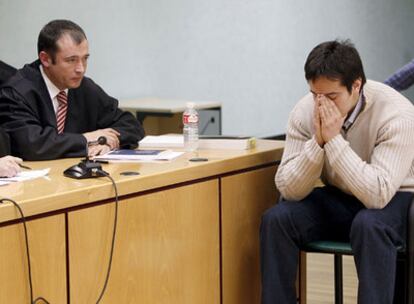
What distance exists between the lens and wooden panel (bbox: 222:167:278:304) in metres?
2.73

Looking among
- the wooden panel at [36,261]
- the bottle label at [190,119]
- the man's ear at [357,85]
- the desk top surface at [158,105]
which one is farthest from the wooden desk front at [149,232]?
the desk top surface at [158,105]

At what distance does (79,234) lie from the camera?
207 centimetres

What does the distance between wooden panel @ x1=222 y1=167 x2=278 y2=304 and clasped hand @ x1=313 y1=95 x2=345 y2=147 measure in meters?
0.39

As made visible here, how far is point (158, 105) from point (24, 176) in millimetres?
3143

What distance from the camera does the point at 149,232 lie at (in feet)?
7.67

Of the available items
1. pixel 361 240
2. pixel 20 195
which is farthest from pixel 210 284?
pixel 20 195

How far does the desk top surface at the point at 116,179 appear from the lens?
1.94m

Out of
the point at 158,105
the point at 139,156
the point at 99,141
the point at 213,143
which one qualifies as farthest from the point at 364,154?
the point at 158,105

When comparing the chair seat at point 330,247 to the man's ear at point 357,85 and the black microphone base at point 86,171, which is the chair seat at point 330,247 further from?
the black microphone base at point 86,171

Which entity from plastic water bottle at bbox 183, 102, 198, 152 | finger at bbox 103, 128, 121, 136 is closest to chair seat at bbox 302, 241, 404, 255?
plastic water bottle at bbox 183, 102, 198, 152

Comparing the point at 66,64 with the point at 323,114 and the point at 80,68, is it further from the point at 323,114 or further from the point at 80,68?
the point at 323,114

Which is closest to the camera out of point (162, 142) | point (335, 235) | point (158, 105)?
point (335, 235)

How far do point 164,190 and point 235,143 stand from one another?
2.07 feet

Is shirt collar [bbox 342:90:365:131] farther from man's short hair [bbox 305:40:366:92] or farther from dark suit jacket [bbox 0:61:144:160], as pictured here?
dark suit jacket [bbox 0:61:144:160]
